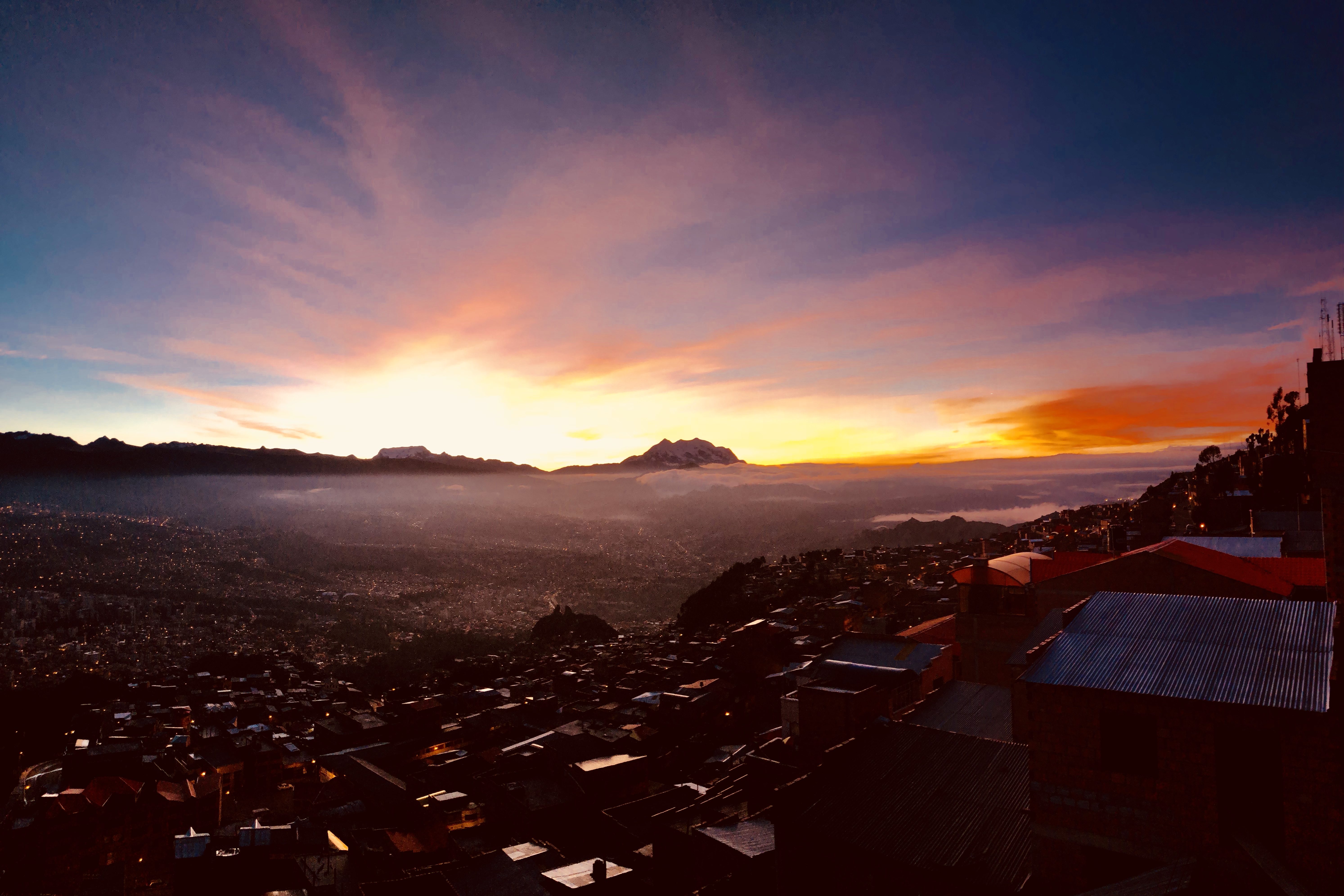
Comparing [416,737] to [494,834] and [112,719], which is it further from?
[112,719]

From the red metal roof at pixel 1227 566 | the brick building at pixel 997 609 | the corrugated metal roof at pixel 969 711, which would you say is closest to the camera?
the corrugated metal roof at pixel 969 711

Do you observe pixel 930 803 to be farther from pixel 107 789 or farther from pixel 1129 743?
pixel 107 789

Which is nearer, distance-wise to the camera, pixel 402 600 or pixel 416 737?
pixel 416 737

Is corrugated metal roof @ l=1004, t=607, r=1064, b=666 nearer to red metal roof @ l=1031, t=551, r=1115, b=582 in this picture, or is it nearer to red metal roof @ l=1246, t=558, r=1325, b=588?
red metal roof @ l=1031, t=551, r=1115, b=582

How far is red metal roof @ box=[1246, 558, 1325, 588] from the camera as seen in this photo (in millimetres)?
25547

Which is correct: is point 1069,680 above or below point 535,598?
above

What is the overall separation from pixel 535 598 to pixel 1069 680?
149426 millimetres

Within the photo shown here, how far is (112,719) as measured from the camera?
5441cm

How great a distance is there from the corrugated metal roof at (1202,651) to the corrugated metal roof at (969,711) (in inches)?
286

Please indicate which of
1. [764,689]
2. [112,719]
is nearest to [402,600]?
[112,719]

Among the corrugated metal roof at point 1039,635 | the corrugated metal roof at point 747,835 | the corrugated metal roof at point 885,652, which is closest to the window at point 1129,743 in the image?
the corrugated metal roof at point 1039,635

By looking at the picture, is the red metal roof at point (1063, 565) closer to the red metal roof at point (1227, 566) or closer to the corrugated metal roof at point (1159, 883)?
the red metal roof at point (1227, 566)

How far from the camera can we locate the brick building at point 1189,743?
9.02m

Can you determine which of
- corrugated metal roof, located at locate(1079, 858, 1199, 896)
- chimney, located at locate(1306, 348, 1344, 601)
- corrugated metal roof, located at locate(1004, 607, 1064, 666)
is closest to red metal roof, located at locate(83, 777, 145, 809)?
corrugated metal roof, located at locate(1004, 607, 1064, 666)
